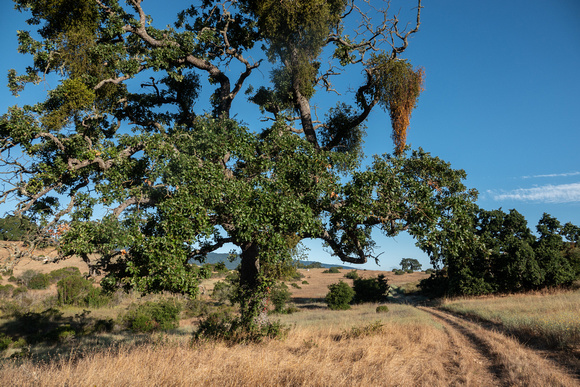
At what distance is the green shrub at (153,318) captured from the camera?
24297 mm

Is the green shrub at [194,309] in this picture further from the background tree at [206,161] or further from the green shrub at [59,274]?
the background tree at [206,161]

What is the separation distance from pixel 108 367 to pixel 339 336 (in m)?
8.82

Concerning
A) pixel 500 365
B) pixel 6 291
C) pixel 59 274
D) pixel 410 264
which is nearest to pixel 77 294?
pixel 6 291

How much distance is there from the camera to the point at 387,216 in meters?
10.1

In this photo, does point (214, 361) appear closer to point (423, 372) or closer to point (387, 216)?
point (423, 372)

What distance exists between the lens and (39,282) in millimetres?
37062

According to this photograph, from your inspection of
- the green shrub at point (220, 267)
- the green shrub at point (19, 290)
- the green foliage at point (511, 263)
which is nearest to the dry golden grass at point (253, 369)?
the green shrub at point (220, 267)

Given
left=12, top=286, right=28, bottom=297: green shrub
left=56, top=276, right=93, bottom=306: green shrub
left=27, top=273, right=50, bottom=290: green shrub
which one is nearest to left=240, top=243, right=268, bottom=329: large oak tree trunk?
left=56, top=276, right=93, bottom=306: green shrub

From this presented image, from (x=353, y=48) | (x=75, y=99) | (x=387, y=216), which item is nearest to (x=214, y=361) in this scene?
(x=387, y=216)

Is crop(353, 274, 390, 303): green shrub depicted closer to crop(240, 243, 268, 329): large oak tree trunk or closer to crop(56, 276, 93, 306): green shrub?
crop(56, 276, 93, 306): green shrub

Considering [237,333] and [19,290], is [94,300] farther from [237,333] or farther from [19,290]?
[237,333]

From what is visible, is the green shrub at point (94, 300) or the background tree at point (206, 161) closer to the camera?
the background tree at point (206, 161)

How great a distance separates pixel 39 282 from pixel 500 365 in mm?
45112

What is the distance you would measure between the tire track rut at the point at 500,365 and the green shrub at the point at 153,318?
20965 mm
